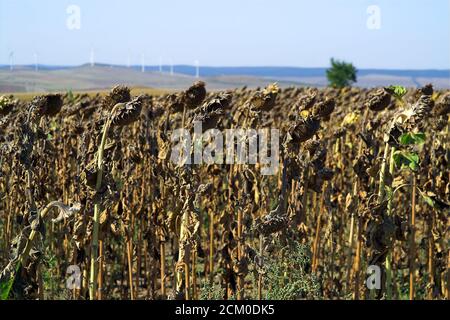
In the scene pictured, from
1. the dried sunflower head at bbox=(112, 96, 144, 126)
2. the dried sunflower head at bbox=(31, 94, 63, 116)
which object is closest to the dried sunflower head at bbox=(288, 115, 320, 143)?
the dried sunflower head at bbox=(112, 96, 144, 126)

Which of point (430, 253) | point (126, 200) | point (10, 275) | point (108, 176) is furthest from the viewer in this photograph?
point (430, 253)

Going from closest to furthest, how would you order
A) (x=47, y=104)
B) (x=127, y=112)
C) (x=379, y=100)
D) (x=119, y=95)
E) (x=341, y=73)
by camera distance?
(x=127, y=112) < (x=119, y=95) < (x=47, y=104) < (x=379, y=100) < (x=341, y=73)

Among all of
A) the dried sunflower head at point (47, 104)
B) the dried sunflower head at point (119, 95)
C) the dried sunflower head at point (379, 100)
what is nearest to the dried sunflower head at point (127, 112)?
the dried sunflower head at point (119, 95)

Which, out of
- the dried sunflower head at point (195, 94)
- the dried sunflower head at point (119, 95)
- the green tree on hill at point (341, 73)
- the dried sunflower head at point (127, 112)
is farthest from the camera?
the green tree on hill at point (341, 73)

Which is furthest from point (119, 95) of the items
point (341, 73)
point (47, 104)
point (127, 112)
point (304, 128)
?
point (341, 73)

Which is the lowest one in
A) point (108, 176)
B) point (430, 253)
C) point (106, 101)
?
point (430, 253)

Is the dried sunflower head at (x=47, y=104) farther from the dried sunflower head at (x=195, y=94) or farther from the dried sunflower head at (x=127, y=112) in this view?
the dried sunflower head at (x=127, y=112)

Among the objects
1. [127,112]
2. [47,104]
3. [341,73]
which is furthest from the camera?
[341,73]

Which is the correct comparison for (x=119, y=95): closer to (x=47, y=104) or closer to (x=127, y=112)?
(x=47, y=104)

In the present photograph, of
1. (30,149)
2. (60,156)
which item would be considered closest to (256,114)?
(30,149)

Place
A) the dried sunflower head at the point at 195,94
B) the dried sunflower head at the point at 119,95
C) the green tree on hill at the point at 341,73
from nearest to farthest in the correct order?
the dried sunflower head at the point at 119,95 → the dried sunflower head at the point at 195,94 → the green tree on hill at the point at 341,73
